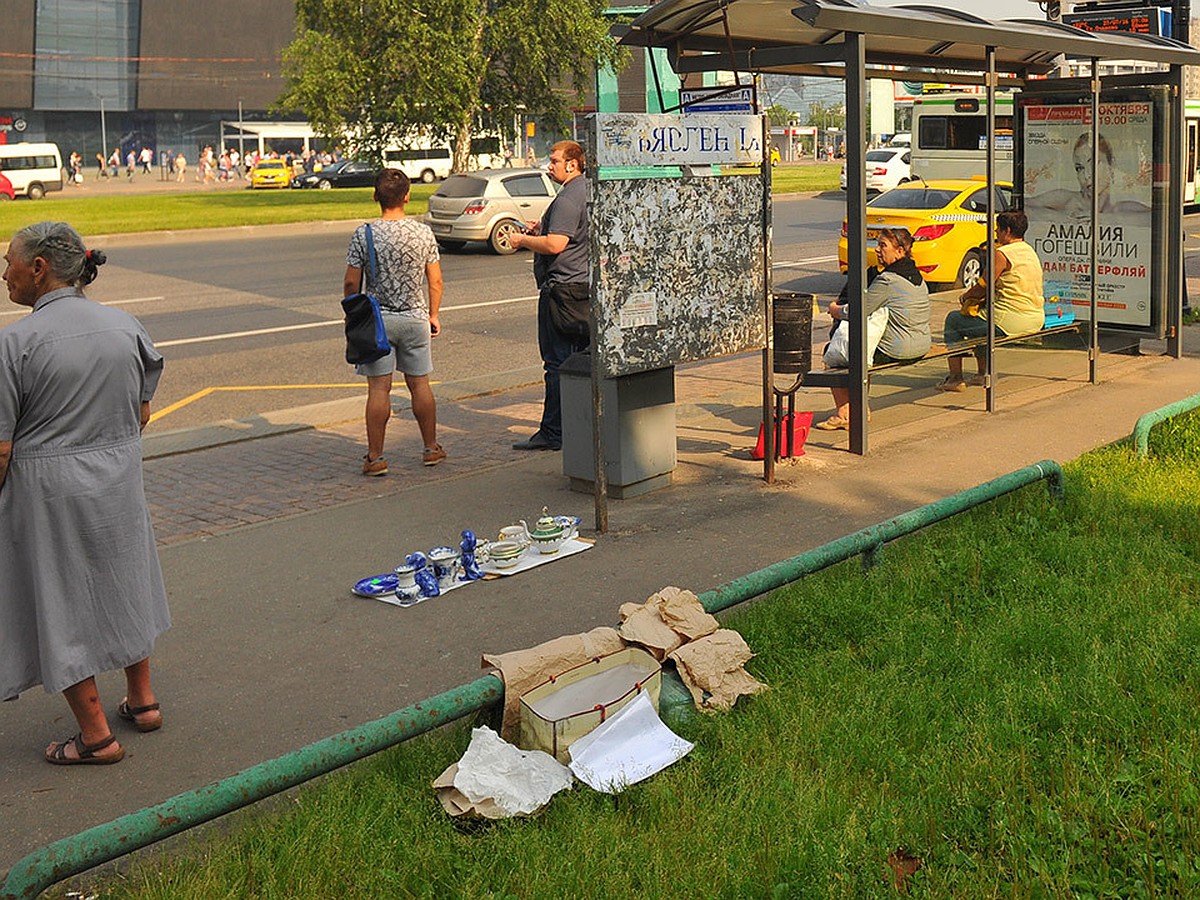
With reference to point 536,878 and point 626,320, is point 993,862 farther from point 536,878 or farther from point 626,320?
point 626,320

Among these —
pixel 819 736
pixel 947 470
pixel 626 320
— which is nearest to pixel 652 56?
pixel 626 320

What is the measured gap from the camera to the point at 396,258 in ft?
27.7

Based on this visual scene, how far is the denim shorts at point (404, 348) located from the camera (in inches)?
337

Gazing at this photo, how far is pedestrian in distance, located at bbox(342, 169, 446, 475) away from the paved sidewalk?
1.54 feet

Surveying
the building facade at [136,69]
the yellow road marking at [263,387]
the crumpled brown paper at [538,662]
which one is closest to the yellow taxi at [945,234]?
the yellow road marking at [263,387]

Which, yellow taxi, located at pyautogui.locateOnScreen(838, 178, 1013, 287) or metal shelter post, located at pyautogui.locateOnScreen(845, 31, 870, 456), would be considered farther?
yellow taxi, located at pyautogui.locateOnScreen(838, 178, 1013, 287)

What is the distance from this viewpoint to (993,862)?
3.72 meters

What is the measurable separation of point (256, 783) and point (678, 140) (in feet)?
15.8

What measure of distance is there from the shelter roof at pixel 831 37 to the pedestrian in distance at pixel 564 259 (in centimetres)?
93

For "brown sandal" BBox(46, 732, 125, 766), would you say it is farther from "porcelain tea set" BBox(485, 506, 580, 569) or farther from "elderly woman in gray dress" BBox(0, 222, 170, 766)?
"porcelain tea set" BBox(485, 506, 580, 569)

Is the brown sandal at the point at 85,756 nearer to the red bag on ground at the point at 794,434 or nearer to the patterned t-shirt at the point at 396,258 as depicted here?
the patterned t-shirt at the point at 396,258

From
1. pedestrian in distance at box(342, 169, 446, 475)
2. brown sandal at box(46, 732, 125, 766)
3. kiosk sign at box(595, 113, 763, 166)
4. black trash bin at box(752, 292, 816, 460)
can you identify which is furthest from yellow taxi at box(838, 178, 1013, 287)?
brown sandal at box(46, 732, 125, 766)

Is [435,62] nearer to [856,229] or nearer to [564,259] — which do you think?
[564,259]

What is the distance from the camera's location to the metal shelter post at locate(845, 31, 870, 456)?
8.48 m
